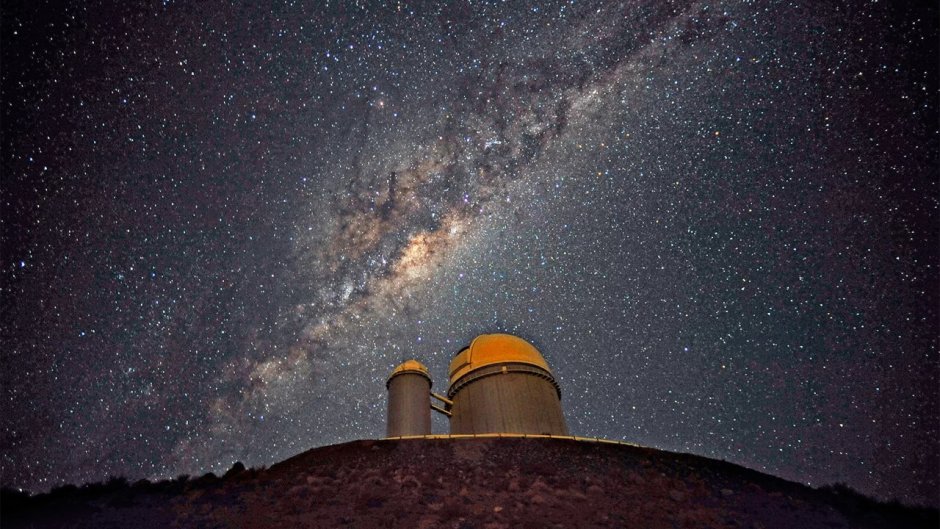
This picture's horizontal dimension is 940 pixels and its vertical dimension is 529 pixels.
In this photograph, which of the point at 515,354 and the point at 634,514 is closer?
the point at 634,514

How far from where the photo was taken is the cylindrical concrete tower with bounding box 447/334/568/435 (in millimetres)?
15320

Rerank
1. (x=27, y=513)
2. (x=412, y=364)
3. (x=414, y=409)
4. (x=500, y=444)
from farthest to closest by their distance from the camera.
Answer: (x=412, y=364)
(x=414, y=409)
(x=500, y=444)
(x=27, y=513)

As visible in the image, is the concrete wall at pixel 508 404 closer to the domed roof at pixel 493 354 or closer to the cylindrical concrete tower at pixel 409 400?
the domed roof at pixel 493 354

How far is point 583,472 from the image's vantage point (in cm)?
1054

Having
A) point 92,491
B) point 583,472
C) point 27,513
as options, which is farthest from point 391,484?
point 27,513

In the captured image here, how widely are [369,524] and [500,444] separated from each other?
4022mm

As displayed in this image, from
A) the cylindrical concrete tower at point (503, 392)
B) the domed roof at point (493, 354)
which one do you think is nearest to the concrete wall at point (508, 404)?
the cylindrical concrete tower at point (503, 392)

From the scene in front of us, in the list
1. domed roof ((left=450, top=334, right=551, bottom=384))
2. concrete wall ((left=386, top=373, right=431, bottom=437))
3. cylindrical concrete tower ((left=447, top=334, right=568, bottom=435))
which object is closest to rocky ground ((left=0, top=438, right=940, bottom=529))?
cylindrical concrete tower ((left=447, top=334, right=568, bottom=435))

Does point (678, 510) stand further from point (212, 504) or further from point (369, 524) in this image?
point (212, 504)

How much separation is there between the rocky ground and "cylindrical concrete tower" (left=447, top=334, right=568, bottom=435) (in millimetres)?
3640

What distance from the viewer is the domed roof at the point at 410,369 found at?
16.5 metres

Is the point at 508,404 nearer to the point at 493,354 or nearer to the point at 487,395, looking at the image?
the point at 487,395

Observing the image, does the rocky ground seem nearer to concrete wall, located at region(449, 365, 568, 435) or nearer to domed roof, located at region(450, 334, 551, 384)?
concrete wall, located at region(449, 365, 568, 435)

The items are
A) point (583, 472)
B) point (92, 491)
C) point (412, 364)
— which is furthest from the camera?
point (412, 364)
